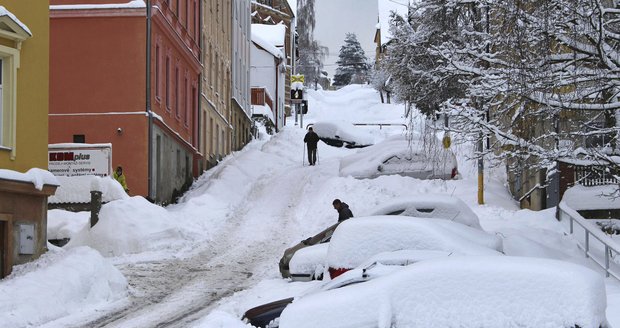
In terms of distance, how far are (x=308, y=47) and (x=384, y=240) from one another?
362 feet

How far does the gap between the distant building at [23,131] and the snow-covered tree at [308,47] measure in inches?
3710

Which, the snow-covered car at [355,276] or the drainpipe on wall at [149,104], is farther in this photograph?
the drainpipe on wall at [149,104]

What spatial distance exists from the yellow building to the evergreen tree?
119778 mm

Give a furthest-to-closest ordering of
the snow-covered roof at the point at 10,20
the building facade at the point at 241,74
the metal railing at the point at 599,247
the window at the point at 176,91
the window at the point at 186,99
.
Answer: the building facade at the point at 241,74 → the window at the point at 186,99 → the window at the point at 176,91 → the metal railing at the point at 599,247 → the snow-covered roof at the point at 10,20

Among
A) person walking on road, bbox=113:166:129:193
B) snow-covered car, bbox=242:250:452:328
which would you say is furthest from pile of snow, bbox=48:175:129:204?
snow-covered car, bbox=242:250:452:328

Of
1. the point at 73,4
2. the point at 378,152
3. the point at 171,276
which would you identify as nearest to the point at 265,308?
the point at 171,276

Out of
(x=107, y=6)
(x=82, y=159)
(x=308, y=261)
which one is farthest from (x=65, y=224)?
(x=308, y=261)

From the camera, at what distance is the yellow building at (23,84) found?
1753 centimetres

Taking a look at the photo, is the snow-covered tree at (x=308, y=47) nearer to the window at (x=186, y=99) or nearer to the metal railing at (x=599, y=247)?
the window at (x=186, y=99)

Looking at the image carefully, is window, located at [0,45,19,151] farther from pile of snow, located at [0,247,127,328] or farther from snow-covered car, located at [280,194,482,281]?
snow-covered car, located at [280,194,482,281]

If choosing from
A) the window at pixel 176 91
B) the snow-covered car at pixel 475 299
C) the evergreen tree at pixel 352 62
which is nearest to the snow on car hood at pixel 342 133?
the window at pixel 176 91

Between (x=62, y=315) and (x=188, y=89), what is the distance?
24.2 meters

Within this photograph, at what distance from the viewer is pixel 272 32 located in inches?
3415

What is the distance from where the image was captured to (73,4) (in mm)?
29859
